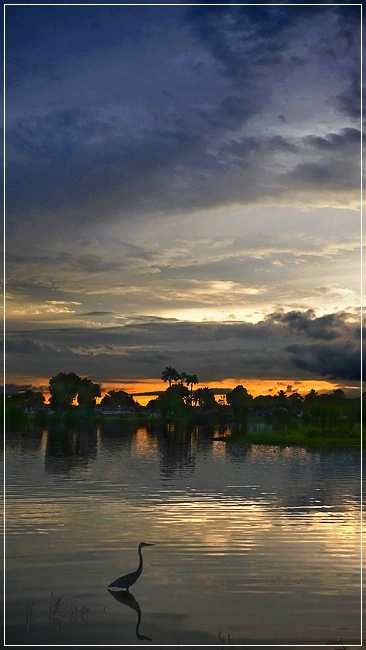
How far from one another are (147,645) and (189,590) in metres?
4.36

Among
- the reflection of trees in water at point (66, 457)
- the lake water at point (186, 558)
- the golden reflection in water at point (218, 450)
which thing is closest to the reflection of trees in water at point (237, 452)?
the golden reflection in water at point (218, 450)

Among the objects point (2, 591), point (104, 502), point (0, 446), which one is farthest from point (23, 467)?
point (2, 591)

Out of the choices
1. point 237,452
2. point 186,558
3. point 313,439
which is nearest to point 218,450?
point 237,452

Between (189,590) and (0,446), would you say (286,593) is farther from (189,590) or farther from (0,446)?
(0,446)

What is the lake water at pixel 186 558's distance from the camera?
14680 mm

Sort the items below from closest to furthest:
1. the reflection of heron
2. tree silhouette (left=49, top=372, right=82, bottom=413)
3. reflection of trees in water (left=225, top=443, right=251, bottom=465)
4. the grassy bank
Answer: the reflection of heron < reflection of trees in water (left=225, top=443, right=251, bottom=465) < the grassy bank < tree silhouette (left=49, top=372, right=82, bottom=413)

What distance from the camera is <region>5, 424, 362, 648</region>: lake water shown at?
14.7 m

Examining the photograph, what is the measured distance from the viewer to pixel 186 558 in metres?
21.5

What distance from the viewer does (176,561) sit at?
2112 centimetres

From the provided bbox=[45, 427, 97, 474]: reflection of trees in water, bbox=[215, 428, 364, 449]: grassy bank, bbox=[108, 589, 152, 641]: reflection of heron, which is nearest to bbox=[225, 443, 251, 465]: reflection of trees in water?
bbox=[215, 428, 364, 449]: grassy bank

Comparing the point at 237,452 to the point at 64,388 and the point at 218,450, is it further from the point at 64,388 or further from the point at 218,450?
the point at 64,388

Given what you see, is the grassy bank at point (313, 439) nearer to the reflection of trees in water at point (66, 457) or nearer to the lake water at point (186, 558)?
the reflection of trees in water at point (66, 457)

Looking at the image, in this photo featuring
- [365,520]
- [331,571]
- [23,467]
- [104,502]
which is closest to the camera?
[331,571]

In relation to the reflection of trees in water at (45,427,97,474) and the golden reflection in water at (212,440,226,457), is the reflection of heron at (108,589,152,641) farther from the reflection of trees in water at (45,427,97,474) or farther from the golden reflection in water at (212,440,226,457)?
the golden reflection in water at (212,440,226,457)
